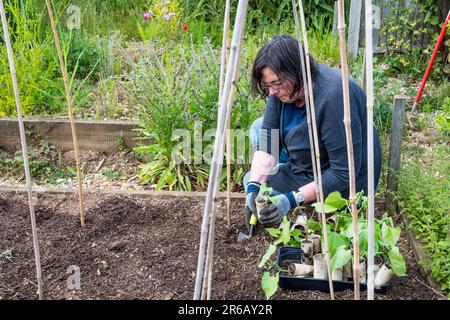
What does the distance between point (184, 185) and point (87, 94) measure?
135 cm

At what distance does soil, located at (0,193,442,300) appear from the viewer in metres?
2.27

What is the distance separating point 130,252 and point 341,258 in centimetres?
98

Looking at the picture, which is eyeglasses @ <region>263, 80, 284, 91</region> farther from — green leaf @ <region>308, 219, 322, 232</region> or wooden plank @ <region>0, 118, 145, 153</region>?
wooden plank @ <region>0, 118, 145, 153</region>

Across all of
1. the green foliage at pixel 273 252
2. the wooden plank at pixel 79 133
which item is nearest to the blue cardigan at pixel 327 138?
the green foliage at pixel 273 252

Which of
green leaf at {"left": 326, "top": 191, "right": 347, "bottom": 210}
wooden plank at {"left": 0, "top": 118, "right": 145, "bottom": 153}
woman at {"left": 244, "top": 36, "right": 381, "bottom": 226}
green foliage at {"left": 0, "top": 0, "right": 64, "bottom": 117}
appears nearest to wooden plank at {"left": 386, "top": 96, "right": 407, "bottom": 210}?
woman at {"left": 244, "top": 36, "right": 381, "bottom": 226}

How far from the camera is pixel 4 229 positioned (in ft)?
8.97

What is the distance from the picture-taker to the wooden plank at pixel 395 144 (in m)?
2.78

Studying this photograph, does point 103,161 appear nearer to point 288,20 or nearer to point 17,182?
point 17,182

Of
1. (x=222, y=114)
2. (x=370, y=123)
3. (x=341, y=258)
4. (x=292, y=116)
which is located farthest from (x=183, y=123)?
(x=370, y=123)

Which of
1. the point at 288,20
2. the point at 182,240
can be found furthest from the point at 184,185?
the point at 288,20

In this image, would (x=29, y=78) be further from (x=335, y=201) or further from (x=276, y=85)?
(x=335, y=201)

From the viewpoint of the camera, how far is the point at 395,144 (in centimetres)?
285

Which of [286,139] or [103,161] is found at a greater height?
[286,139]
